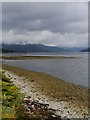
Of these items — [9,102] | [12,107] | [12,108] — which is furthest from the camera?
[9,102]

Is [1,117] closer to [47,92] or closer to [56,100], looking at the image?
[56,100]

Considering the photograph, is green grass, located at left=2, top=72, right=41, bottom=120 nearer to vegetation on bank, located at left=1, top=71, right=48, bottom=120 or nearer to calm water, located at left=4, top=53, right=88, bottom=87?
vegetation on bank, located at left=1, top=71, right=48, bottom=120

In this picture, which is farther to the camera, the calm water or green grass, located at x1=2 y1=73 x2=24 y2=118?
the calm water

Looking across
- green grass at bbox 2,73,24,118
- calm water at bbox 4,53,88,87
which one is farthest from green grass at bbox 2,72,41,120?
calm water at bbox 4,53,88,87

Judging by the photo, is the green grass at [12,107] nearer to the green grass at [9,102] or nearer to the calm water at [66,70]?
the green grass at [9,102]

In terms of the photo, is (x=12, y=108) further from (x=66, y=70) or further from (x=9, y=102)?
(x=66, y=70)

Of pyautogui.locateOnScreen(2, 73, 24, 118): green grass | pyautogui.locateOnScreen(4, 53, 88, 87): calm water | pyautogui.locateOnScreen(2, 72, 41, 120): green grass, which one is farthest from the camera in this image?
pyautogui.locateOnScreen(4, 53, 88, 87): calm water

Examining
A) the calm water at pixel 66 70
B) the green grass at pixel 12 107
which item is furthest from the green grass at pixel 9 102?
the calm water at pixel 66 70

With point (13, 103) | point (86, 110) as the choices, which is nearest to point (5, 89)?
point (13, 103)

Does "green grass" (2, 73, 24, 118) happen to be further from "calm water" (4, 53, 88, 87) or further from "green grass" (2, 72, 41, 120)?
"calm water" (4, 53, 88, 87)

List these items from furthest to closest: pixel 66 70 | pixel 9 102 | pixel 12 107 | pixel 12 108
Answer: pixel 66 70 → pixel 9 102 → pixel 12 107 → pixel 12 108

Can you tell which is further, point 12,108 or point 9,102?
point 9,102

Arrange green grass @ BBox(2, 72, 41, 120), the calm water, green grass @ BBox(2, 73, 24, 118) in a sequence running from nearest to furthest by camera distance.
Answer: green grass @ BBox(2, 72, 41, 120) < green grass @ BBox(2, 73, 24, 118) < the calm water

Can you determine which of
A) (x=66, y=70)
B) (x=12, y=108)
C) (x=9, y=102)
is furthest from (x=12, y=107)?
(x=66, y=70)
